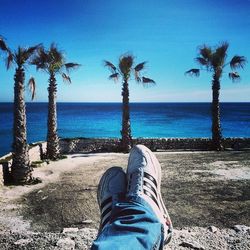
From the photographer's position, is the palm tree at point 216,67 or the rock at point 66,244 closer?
the rock at point 66,244

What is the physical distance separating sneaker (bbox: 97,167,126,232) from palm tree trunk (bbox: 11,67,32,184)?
27.3 feet

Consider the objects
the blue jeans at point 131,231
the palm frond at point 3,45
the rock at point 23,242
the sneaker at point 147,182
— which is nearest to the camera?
the blue jeans at point 131,231

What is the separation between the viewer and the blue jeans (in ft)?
→ 7.07

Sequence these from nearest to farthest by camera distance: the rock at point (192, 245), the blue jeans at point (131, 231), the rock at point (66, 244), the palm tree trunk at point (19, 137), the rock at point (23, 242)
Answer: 1. the blue jeans at point (131, 231)
2. the rock at point (66, 244)
3. the rock at point (192, 245)
4. the rock at point (23, 242)
5. the palm tree trunk at point (19, 137)

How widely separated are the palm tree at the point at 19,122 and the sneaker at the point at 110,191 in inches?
328

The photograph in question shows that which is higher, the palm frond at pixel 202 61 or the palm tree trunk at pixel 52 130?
the palm frond at pixel 202 61

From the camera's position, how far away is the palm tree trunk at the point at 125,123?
1994 centimetres

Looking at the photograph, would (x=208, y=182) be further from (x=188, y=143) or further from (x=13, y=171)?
(x=188, y=143)

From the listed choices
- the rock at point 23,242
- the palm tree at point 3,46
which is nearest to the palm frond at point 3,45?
the palm tree at point 3,46

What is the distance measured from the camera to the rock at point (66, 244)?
5.02m

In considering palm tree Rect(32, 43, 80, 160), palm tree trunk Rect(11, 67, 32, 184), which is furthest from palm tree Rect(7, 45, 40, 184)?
palm tree Rect(32, 43, 80, 160)

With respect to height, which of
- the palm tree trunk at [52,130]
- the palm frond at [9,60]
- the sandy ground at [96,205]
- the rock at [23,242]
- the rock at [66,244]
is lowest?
the sandy ground at [96,205]

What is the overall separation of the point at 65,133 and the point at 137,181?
5388 centimetres

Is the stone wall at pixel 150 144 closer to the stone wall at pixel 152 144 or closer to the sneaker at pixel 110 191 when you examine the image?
the stone wall at pixel 152 144
